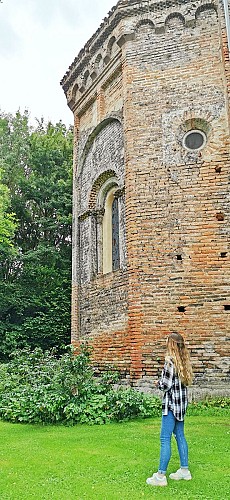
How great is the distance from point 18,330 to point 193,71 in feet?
40.6

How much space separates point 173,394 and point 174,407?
13 cm

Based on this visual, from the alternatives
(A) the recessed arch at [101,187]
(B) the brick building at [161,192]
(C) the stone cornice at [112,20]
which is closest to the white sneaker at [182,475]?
(B) the brick building at [161,192]

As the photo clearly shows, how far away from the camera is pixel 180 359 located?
15.1 ft

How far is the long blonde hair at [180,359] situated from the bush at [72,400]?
319cm

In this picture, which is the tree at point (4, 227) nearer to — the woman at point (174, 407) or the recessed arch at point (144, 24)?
the recessed arch at point (144, 24)

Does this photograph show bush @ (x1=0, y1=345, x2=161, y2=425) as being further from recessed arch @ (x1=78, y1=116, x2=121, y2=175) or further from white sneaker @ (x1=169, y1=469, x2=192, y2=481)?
recessed arch @ (x1=78, y1=116, x2=121, y2=175)

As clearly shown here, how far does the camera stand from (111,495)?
4.17 meters

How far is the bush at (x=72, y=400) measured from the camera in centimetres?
756

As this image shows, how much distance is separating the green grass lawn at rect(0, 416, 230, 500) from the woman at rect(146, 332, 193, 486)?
0.14 m

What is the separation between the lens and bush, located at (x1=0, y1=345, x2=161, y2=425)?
24.8ft

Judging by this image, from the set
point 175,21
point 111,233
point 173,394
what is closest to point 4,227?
point 111,233

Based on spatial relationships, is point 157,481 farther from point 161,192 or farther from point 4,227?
point 4,227

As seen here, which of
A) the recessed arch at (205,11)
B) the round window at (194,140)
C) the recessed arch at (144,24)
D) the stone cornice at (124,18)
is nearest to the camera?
the round window at (194,140)

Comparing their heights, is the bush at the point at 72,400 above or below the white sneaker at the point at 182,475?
above
